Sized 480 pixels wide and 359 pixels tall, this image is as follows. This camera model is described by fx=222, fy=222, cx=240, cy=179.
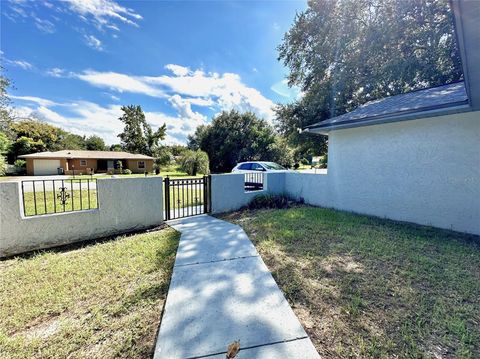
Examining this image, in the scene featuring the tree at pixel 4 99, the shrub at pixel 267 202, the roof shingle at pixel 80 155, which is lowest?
the shrub at pixel 267 202

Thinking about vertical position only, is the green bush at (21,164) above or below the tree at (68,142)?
below

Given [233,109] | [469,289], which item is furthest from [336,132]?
[233,109]

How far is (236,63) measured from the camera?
12719mm

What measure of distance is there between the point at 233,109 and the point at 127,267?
93.5ft

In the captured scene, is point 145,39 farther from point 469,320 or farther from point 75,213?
point 469,320

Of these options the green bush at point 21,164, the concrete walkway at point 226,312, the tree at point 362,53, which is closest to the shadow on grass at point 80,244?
the concrete walkway at point 226,312

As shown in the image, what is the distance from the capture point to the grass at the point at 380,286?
2.09 meters

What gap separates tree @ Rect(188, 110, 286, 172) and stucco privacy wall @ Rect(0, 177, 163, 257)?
22.3 meters

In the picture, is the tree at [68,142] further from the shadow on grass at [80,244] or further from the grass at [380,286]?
the grass at [380,286]

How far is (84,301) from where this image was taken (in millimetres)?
2791

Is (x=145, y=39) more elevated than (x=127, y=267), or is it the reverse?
(x=145, y=39)

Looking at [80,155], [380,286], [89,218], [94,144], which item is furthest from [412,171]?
[94,144]

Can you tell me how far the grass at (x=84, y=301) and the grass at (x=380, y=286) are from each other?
1757mm

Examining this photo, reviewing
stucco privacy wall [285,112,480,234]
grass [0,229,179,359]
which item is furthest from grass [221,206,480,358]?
grass [0,229,179,359]
